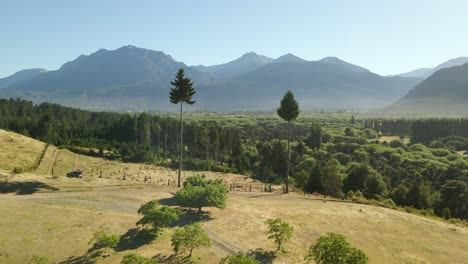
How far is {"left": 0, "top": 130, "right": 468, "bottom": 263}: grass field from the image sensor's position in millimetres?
30547

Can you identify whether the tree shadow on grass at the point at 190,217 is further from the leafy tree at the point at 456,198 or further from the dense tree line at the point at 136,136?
the leafy tree at the point at 456,198

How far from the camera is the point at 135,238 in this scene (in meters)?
32.0

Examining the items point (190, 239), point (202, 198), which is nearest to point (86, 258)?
point (190, 239)

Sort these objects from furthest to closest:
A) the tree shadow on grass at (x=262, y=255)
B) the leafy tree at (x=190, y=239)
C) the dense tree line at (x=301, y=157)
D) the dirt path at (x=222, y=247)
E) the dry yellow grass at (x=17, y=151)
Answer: the dense tree line at (x=301, y=157) < the dry yellow grass at (x=17, y=151) < the dirt path at (x=222, y=247) < the tree shadow on grass at (x=262, y=255) < the leafy tree at (x=190, y=239)

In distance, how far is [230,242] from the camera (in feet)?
107

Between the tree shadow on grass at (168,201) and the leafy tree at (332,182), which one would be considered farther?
the leafy tree at (332,182)

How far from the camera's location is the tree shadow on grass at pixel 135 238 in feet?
100

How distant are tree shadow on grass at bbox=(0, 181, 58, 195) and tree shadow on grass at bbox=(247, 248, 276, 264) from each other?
29.8 meters

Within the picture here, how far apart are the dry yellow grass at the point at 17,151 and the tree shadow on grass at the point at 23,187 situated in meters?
11.2

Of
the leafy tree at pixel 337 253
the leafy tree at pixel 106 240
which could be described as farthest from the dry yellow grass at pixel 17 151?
the leafy tree at pixel 337 253

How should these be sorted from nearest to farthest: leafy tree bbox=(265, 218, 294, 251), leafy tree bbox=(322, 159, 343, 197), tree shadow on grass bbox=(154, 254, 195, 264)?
tree shadow on grass bbox=(154, 254, 195, 264) < leafy tree bbox=(265, 218, 294, 251) < leafy tree bbox=(322, 159, 343, 197)

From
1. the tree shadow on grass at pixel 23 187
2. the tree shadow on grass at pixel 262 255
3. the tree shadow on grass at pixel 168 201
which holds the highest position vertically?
the tree shadow on grass at pixel 23 187

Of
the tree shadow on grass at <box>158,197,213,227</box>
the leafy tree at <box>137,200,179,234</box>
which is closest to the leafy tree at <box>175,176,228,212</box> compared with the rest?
the tree shadow on grass at <box>158,197,213,227</box>

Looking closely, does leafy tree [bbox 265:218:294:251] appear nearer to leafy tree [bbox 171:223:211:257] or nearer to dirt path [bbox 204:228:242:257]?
dirt path [bbox 204:228:242:257]
